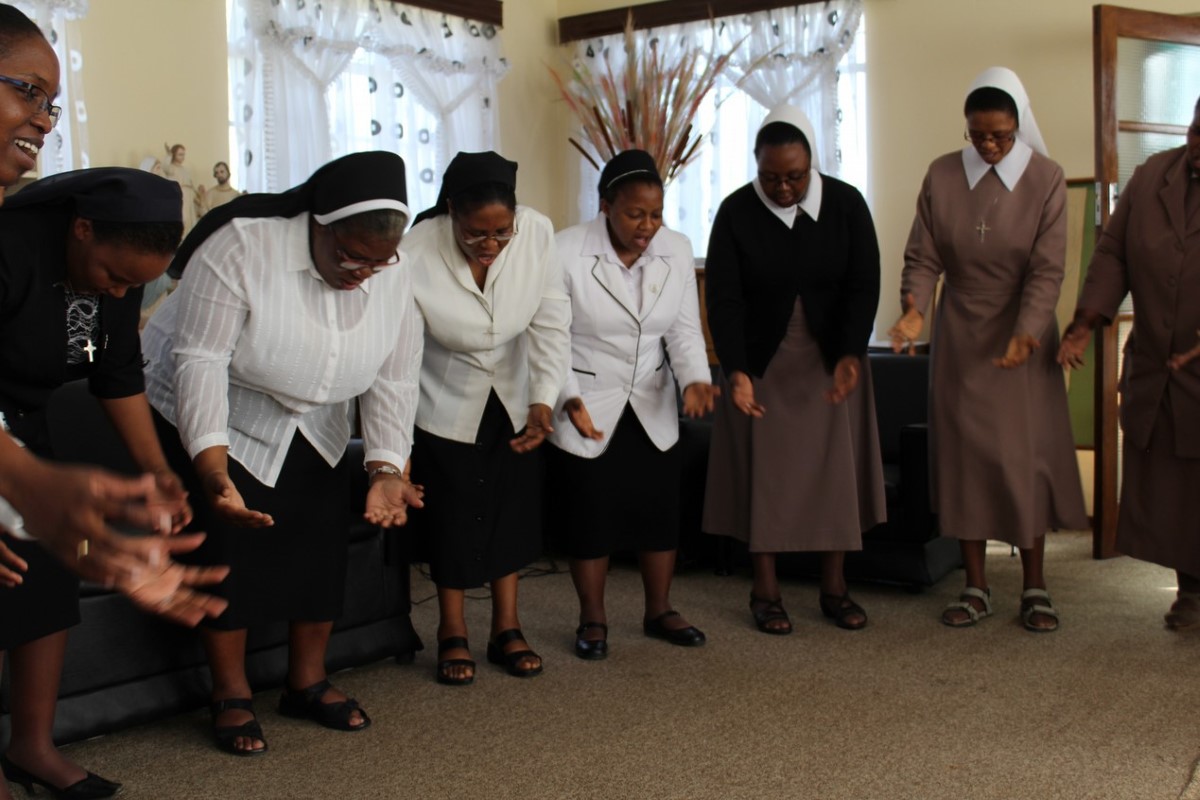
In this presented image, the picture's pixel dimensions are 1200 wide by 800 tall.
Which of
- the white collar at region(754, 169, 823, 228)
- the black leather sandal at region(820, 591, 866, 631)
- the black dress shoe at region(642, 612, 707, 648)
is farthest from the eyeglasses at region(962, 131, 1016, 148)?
the black dress shoe at region(642, 612, 707, 648)

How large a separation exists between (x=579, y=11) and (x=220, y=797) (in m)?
5.80

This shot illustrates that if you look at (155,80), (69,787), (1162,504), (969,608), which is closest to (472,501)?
(69,787)

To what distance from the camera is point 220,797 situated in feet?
8.38

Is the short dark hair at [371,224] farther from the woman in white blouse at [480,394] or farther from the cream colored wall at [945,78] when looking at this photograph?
the cream colored wall at [945,78]

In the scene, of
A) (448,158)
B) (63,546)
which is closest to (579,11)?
(448,158)

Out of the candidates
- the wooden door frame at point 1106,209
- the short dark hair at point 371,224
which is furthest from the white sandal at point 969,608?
the short dark hair at point 371,224

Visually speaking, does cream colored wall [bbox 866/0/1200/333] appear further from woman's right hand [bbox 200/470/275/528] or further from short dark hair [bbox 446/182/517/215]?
woman's right hand [bbox 200/470/275/528]

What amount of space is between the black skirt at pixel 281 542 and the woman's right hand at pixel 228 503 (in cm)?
28

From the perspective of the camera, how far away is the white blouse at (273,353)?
8.43 ft

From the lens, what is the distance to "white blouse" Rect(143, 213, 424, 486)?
2570mm

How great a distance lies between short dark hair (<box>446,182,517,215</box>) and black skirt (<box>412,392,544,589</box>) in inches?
20.4

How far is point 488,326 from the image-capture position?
317 centimetres

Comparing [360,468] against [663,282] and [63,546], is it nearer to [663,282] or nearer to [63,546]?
[663,282]

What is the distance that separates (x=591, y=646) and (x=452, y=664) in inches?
16.3
